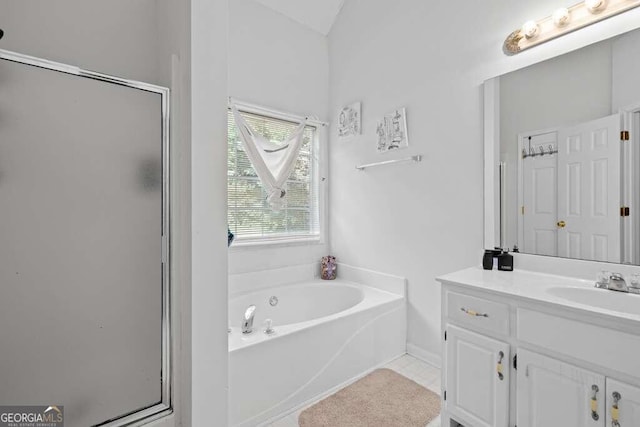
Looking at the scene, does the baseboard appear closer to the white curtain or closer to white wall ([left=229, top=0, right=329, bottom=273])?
white wall ([left=229, top=0, right=329, bottom=273])

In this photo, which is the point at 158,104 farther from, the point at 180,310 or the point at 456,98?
the point at 456,98

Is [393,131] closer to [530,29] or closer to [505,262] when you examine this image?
[530,29]

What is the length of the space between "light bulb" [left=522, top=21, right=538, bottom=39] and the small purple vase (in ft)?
7.48

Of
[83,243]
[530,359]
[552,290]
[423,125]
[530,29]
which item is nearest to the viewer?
[83,243]

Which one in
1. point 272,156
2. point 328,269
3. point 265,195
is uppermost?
point 272,156

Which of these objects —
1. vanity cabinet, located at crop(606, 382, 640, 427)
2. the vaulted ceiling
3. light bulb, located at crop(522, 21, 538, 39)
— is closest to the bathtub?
vanity cabinet, located at crop(606, 382, 640, 427)

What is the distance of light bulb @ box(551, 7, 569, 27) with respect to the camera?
1.62 m

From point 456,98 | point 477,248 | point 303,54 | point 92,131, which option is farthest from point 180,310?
point 303,54

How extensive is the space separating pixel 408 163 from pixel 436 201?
0.40 meters

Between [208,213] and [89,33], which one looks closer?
[208,213]

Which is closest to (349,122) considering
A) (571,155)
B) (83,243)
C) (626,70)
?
(571,155)

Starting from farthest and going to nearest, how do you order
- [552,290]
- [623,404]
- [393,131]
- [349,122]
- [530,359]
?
1. [349,122]
2. [393,131]
3. [552,290]
4. [530,359]
5. [623,404]

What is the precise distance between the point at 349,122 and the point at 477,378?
7.53ft

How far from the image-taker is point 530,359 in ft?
4.21
